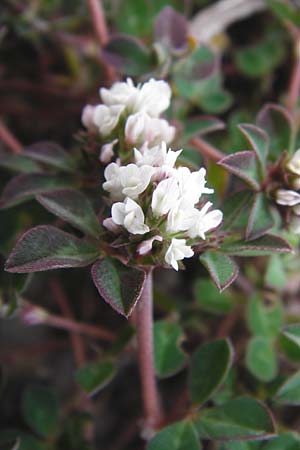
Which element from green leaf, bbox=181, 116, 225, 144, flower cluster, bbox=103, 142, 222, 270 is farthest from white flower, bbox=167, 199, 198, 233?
green leaf, bbox=181, 116, 225, 144

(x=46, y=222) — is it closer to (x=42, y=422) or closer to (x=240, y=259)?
(x=42, y=422)

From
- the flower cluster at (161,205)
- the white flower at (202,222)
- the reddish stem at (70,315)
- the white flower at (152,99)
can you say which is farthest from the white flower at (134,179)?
the reddish stem at (70,315)

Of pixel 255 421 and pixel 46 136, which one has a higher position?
pixel 46 136

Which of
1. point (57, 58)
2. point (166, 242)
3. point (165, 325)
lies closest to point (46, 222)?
point (165, 325)

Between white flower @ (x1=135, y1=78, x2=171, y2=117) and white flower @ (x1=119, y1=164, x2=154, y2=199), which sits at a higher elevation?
white flower @ (x1=135, y1=78, x2=171, y2=117)

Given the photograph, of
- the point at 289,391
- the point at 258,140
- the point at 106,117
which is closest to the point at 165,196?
the point at 106,117

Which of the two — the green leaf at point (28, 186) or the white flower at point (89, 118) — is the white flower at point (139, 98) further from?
the green leaf at point (28, 186)

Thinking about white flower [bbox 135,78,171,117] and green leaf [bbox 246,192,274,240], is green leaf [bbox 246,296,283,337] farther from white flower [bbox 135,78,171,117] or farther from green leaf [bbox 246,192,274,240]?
white flower [bbox 135,78,171,117]
